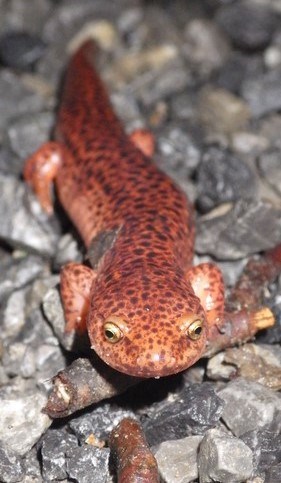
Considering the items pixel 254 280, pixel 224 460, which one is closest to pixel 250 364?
pixel 254 280

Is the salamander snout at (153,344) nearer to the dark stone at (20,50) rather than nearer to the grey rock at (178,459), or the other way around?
the grey rock at (178,459)

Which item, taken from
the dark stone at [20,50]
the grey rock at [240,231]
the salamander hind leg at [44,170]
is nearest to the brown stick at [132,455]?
the grey rock at [240,231]

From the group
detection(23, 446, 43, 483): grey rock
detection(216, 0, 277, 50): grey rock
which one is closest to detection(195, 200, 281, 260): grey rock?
detection(23, 446, 43, 483): grey rock

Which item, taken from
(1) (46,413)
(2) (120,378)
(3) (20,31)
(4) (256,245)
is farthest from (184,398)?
(3) (20,31)

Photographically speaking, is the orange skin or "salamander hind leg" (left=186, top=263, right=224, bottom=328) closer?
the orange skin

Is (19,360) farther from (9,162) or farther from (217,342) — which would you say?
(9,162)

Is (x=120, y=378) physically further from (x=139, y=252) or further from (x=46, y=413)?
(x=139, y=252)

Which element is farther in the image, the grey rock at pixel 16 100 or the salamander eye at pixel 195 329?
the grey rock at pixel 16 100

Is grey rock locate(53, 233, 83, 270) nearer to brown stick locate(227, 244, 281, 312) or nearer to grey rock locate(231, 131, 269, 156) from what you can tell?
brown stick locate(227, 244, 281, 312)
